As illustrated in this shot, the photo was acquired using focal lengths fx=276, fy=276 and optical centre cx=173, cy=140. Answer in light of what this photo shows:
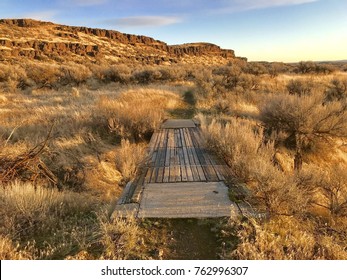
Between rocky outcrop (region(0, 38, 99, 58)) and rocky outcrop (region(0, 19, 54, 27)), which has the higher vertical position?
rocky outcrop (region(0, 19, 54, 27))

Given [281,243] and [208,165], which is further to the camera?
[208,165]

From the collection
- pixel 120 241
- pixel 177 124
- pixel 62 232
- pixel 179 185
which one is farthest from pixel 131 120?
pixel 120 241

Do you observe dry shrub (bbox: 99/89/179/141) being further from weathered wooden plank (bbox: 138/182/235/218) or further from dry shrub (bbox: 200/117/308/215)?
weathered wooden plank (bbox: 138/182/235/218)

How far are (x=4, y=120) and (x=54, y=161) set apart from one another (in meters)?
4.33

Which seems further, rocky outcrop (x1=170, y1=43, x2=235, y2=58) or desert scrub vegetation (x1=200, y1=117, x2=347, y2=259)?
rocky outcrop (x1=170, y1=43, x2=235, y2=58)

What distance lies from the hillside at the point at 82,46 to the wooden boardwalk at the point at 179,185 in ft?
116

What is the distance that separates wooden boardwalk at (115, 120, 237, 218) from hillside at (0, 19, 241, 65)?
3531 cm

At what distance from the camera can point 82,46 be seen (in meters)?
56.2

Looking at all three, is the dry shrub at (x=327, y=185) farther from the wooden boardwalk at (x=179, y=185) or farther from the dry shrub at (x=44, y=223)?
the dry shrub at (x=44, y=223)

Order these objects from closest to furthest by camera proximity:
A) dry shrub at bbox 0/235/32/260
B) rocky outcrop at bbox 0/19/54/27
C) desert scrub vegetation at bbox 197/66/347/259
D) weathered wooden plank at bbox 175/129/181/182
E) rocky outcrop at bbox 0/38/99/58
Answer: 1. dry shrub at bbox 0/235/32/260
2. desert scrub vegetation at bbox 197/66/347/259
3. weathered wooden plank at bbox 175/129/181/182
4. rocky outcrop at bbox 0/38/99/58
5. rocky outcrop at bbox 0/19/54/27

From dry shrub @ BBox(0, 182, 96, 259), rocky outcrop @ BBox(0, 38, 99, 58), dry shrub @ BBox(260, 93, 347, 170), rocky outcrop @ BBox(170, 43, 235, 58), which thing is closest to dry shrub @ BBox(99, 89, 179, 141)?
dry shrub @ BBox(260, 93, 347, 170)

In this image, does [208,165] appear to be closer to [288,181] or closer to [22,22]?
[288,181]

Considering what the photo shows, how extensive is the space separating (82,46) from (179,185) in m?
58.1

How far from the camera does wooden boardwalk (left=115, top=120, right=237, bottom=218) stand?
403 cm
